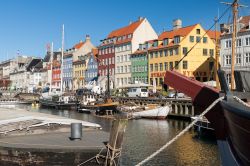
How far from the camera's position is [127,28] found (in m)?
95.1

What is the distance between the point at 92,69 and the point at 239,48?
51563mm

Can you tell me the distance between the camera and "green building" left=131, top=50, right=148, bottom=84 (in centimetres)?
Result: 8525

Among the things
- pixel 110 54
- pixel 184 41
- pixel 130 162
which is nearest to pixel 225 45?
pixel 184 41

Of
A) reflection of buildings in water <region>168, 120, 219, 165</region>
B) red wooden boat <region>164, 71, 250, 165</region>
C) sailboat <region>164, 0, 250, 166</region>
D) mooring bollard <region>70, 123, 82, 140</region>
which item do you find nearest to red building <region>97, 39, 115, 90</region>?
reflection of buildings in water <region>168, 120, 219, 165</region>

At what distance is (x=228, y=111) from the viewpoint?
27.5 ft

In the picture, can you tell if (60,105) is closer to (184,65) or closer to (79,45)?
(184,65)

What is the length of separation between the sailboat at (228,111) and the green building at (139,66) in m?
73.9

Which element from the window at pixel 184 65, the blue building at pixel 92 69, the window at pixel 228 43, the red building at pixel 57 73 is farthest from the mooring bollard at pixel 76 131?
the red building at pixel 57 73

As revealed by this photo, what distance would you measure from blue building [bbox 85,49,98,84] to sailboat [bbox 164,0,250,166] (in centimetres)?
9357

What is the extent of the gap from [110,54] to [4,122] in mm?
80744

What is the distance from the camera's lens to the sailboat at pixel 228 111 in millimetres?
7629

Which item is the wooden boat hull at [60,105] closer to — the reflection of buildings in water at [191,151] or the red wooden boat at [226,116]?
the reflection of buildings in water at [191,151]

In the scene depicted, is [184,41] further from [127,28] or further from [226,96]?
[226,96]

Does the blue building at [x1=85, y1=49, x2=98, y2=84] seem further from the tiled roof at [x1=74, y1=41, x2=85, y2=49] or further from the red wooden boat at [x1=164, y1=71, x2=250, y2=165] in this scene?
the red wooden boat at [x1=164, y1=71, x2=250, y2=165]
